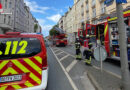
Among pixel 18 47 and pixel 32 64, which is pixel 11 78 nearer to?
pixel 32 64

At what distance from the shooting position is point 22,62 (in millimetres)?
2367

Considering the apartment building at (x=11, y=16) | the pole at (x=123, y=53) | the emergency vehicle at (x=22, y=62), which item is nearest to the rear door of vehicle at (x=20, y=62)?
the emergency vehicle at (x=22, y=62)

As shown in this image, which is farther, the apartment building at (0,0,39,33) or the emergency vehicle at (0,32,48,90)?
the apartment building at (0,0,39,33)

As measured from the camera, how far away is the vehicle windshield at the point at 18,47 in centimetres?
230

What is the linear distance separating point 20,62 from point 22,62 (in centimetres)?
5

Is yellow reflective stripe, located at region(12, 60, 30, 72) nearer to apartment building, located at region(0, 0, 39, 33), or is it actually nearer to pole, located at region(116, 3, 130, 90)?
pole, located at region(116, 3, 130, 90)

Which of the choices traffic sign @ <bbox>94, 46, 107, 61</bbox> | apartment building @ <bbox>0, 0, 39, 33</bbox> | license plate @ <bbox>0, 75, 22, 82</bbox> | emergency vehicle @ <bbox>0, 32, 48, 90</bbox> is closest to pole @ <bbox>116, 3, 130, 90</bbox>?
traffic sign @ <bbox>94, 46, 107, 61</bbox>

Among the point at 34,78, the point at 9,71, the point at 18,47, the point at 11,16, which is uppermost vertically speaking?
the point at 11,16

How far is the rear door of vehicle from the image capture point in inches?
89.9

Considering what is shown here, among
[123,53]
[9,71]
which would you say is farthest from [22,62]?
[123,53]

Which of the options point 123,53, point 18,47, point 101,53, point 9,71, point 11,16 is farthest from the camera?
point 11,16

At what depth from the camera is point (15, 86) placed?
234 cm

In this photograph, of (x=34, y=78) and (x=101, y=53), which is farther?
(x=101, y=53)

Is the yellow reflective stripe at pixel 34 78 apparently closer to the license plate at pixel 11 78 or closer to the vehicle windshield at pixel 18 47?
the license plate at pixel 11 78
